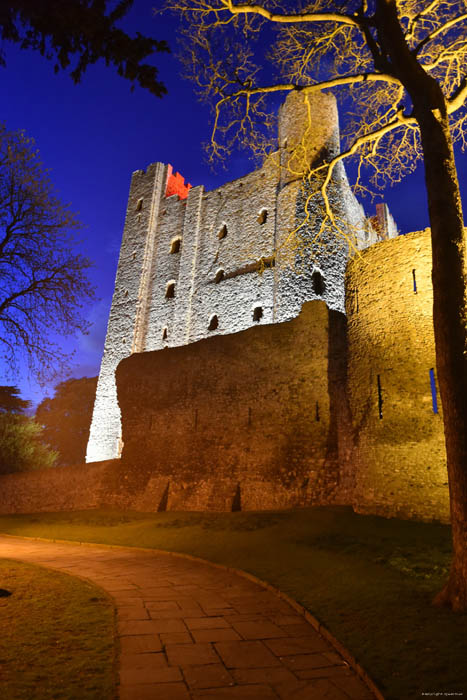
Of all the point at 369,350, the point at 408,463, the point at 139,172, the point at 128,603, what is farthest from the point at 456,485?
the point at 139,172

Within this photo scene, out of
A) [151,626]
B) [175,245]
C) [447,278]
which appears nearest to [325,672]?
[151,626]

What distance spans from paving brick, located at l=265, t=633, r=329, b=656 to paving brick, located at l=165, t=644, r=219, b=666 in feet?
1.76

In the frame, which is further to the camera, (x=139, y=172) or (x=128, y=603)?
(x=139, y=172)

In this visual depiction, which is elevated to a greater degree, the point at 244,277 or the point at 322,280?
the point at 244,277

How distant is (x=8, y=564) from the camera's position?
6824 millimetres

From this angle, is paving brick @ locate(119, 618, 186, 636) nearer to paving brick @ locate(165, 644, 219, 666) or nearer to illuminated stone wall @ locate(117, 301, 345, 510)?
paving brick @ locate(165, 644, 219, 666)

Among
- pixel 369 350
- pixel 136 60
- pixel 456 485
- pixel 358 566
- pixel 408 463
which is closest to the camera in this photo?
pixel 456 485

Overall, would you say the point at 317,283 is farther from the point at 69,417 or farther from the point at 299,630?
the point at 69,417

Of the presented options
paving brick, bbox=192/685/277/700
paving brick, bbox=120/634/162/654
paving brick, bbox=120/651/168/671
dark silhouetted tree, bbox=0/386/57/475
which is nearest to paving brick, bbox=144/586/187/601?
paving brick, bbox=120/634/162/654

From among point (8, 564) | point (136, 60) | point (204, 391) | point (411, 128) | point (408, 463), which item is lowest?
point (8, 564)

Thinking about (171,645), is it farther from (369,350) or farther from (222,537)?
(369,350)

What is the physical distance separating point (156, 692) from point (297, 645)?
1.45 meters

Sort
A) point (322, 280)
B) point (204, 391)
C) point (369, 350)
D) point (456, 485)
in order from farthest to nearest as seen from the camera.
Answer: point (322, 280), point (204, 391), point (369, 350), point (456, 485)

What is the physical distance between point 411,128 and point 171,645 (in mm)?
10007
